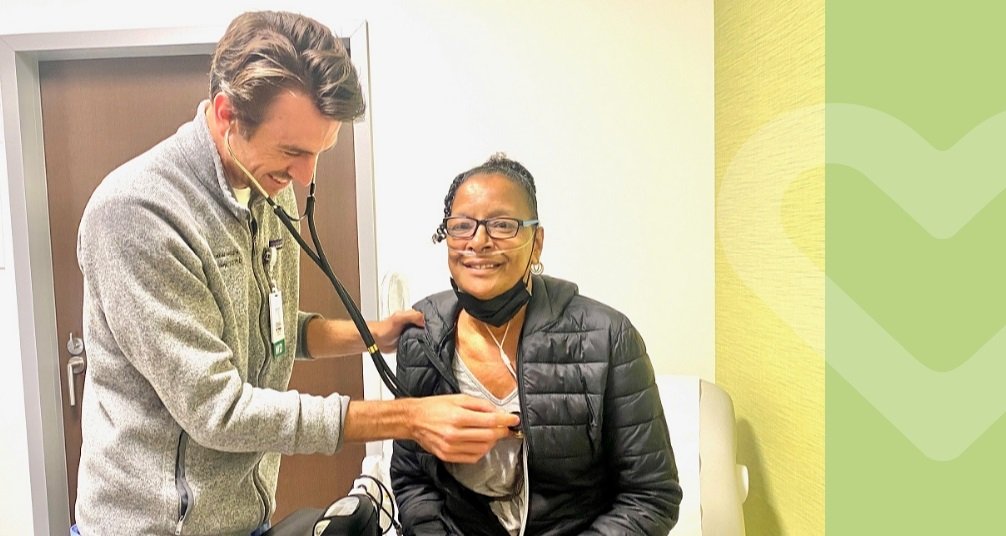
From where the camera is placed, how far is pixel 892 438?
869mm

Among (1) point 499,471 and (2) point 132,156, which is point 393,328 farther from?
(2) point 132,156

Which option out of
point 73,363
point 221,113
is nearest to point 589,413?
point 221,113

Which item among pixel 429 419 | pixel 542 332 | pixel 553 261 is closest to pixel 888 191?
pixel 542 332

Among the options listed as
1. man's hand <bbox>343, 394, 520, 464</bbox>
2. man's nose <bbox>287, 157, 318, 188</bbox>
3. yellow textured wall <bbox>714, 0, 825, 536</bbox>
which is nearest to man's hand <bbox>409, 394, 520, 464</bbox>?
man's hand <bbox>343, 394, 520, 464</bbox>

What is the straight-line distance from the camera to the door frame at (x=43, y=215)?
2145 millimetres

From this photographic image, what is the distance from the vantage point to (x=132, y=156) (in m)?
2.24

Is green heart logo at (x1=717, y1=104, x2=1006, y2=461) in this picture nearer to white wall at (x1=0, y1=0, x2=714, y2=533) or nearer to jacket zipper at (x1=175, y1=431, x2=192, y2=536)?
white wall at (x1=0, y1=0, x2=714, y2=533)

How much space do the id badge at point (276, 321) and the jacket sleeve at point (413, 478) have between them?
0.76 feet

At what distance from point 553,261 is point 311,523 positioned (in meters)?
1.06

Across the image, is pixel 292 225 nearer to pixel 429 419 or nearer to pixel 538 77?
pixel 429 419

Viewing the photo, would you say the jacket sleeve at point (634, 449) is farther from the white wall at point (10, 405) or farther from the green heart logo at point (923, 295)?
the white wall at point (10, 405)

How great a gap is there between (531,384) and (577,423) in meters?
0.10

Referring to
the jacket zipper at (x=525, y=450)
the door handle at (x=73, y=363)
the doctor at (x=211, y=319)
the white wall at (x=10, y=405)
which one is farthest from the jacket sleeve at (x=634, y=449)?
the white wall at (x=10, y=405)

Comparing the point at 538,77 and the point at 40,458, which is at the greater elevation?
the point at 538,77
